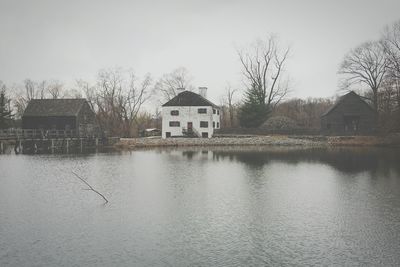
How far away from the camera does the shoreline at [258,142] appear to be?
149ft

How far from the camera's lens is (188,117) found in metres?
55.1

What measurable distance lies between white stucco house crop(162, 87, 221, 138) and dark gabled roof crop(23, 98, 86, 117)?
12.7 meters

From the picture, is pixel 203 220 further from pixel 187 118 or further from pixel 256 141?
pixel 187 118

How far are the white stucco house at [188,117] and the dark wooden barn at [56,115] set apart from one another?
1218 cm

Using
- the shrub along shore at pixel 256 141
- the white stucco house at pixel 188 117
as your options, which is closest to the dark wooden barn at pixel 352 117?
the shrub along shore at pixel 256 141

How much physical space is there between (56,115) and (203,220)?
4588 centimetres

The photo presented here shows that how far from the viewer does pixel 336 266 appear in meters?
7.89

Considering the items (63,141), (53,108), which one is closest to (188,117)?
(63,141)

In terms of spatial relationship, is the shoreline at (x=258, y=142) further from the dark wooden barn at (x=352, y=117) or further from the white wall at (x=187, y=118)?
the white wall at (x=187, y=118)

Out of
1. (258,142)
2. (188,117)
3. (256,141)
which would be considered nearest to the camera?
(258,142)

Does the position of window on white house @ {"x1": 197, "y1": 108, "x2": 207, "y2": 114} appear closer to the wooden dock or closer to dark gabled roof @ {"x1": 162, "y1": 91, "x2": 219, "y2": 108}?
dark gabled roof @ {"x1": 162, "y1": 91, "x2": 219, "y2": 108}

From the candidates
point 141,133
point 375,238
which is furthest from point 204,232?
point 141,133

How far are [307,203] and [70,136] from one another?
42.3 m

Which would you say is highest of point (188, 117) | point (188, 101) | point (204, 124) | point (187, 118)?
point (188, 101)
